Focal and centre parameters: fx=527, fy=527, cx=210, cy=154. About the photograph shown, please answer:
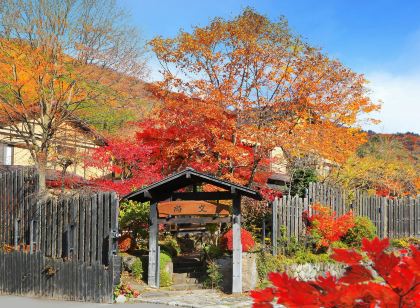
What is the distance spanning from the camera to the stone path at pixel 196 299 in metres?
12.2

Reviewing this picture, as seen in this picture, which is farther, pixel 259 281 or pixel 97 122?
pixel 97 122

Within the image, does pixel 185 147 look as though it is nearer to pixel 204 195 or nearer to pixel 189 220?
pixel 204 195

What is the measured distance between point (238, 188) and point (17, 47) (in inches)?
455

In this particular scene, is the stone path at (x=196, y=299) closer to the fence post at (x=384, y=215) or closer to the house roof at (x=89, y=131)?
the fence post at (x=384, y=215)

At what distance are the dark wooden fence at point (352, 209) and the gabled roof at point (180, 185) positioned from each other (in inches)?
92.2

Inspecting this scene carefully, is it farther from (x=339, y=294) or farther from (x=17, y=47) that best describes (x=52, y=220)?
(x=339, y=294)

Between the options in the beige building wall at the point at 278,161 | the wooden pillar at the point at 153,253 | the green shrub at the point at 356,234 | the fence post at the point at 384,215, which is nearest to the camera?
the wooden pillar at the point at 153,253

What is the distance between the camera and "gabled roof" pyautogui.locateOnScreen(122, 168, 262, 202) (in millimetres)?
14352

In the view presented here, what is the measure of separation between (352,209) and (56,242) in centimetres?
1153

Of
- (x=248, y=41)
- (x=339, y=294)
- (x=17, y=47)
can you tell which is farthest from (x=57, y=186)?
(x=339, y=294)

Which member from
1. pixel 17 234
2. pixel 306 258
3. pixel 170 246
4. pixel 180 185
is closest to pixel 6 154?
pixel 170 246

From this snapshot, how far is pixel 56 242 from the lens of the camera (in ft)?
44.9

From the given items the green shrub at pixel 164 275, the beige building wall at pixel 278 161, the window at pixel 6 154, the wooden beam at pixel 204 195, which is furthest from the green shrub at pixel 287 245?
the window at pixel 6 154

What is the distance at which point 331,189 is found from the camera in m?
19.2
